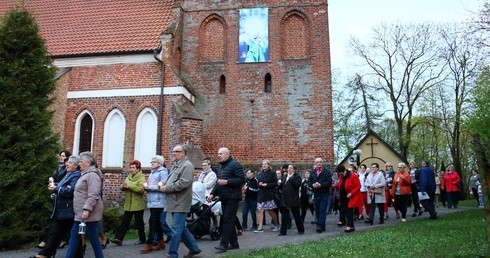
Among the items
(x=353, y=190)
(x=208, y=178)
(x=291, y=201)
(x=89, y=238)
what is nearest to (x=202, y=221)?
(x=208, y=178)

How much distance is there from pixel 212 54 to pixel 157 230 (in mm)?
11789

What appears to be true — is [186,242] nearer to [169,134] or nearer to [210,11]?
[169,134]

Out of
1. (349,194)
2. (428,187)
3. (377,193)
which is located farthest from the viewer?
(428,187)

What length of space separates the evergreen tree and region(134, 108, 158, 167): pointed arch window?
6822mm

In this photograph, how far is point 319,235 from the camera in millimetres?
9797

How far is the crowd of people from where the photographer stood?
6365 millimetres

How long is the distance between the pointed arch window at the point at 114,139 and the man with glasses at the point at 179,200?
1061 cm

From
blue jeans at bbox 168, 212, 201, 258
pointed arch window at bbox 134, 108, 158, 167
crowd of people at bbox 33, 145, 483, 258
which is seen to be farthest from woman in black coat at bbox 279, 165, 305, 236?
pointed arch window at bbox 134, 108, 158, 167

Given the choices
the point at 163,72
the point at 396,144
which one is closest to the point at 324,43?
the point at 163,72

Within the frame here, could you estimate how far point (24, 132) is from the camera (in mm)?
9211

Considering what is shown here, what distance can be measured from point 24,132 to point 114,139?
8.10 metres

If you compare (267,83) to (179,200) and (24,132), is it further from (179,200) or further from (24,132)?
(179,200)

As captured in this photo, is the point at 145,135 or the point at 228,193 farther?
the point at 145,135

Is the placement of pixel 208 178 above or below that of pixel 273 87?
below
